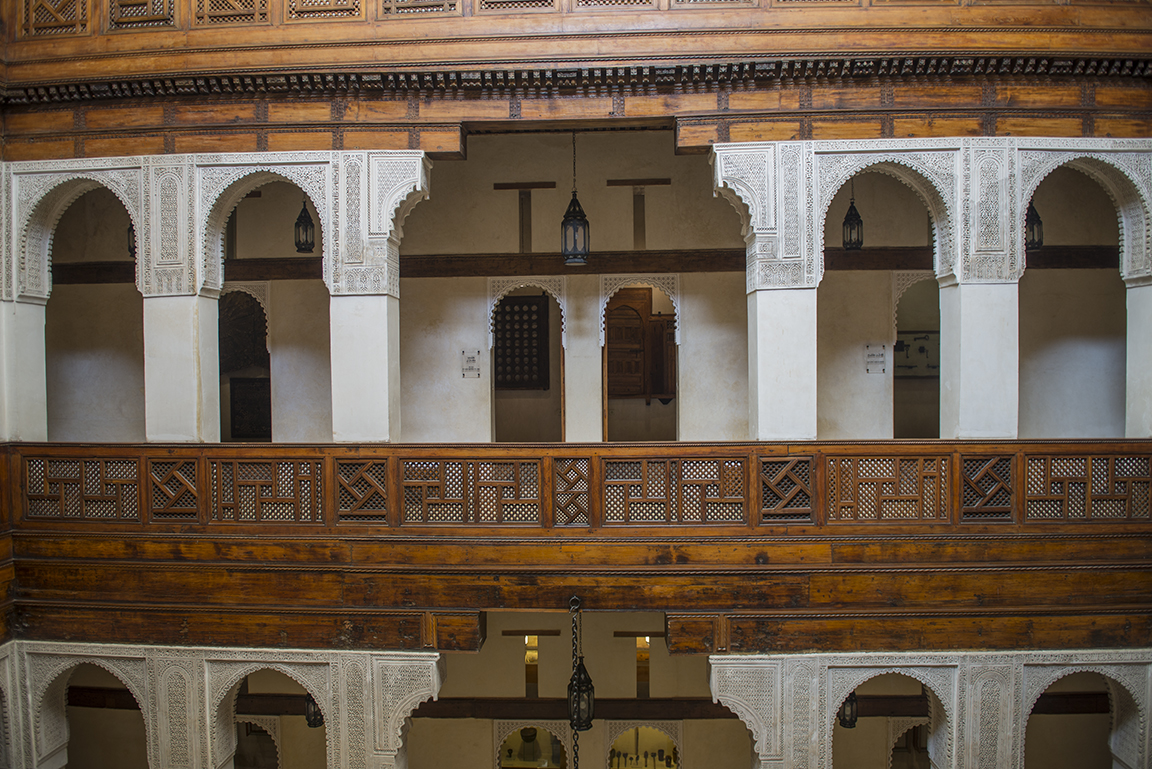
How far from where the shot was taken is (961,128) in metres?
4.54

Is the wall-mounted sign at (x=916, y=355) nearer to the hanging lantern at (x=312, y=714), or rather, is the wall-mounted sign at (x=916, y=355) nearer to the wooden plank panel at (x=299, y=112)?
the wooden plank panel at (x=299, y=112)

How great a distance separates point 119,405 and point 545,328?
490 cm

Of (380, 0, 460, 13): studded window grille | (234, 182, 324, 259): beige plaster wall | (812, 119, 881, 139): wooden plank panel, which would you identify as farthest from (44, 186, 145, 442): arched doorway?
(812, 119, 881, 139): wooden plank panel

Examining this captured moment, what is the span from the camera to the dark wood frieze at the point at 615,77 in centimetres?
447

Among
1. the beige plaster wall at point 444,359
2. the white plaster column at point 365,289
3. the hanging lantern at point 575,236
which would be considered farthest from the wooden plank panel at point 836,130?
the beige plaster wall at point 444,359

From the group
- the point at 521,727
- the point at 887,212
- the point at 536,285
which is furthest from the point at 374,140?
the point at 521,727

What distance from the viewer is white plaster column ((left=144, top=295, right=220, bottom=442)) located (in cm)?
468

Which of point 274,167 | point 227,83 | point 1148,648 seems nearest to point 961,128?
point 1148,648

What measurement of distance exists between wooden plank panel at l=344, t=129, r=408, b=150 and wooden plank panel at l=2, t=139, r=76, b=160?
216 cm

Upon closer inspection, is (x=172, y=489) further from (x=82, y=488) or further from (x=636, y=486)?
(x=636, y=486)

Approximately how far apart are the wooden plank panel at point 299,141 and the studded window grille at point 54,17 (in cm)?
172

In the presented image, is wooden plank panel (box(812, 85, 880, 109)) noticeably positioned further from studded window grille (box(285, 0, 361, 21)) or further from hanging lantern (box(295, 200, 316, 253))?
hanging lantern (box(295, 200, 316, 253))

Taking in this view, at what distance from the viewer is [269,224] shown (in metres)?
6.57

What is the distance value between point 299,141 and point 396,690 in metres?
4.00
